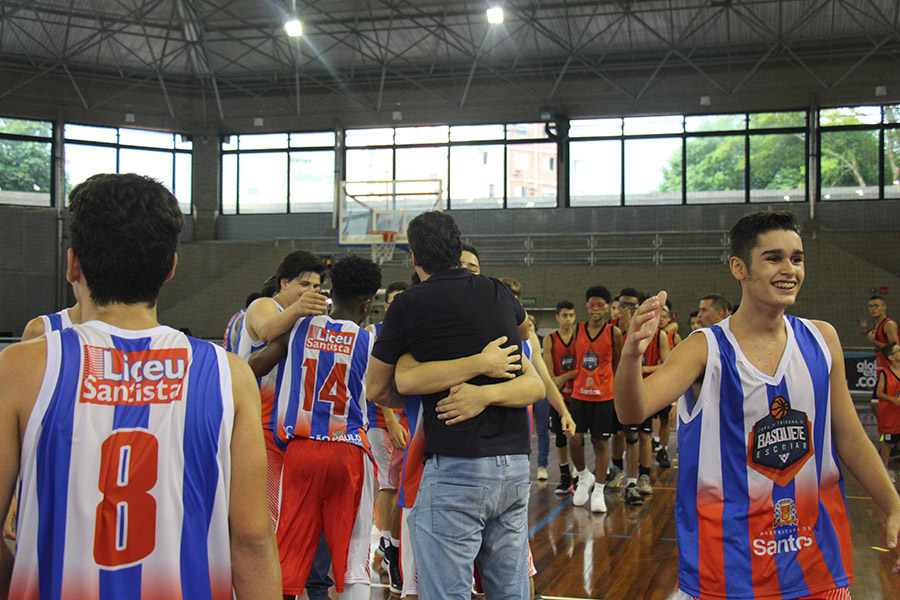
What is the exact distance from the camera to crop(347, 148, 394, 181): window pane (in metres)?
22.4

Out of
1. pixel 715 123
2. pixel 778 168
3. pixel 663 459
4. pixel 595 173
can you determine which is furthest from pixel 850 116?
pixel 663 459

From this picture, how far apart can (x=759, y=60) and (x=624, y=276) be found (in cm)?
608

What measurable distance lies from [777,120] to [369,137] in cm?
1106

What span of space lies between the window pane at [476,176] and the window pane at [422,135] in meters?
0.51

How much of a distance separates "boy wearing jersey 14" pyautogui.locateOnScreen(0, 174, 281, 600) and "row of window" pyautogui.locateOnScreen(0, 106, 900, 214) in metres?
19.0

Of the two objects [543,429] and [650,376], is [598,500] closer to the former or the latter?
[543,429]

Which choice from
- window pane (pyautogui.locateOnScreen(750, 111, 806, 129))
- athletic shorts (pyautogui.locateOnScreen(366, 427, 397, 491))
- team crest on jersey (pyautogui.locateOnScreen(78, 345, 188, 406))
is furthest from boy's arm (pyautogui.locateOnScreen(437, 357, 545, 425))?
window pane (pyautogui.locateOnScreen(750, 111, 806, 129))

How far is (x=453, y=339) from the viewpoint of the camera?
111 inches

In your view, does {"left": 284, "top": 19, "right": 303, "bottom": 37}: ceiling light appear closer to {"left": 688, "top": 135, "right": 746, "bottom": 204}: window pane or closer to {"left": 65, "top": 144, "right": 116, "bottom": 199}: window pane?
{"left": 65, "top": 144, "right": 116, "bottom": 199}: window pane

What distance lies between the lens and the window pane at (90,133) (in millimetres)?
21859

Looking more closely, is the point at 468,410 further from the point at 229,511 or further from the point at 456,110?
the point at 456,110

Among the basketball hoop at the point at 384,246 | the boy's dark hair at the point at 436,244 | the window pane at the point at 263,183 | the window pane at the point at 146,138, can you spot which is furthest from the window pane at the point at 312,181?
the boy's dark hair at the point at 436,244

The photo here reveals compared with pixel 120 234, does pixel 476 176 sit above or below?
above

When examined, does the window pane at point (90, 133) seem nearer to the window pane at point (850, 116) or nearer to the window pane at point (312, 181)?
the window pane at point (312, 181)
